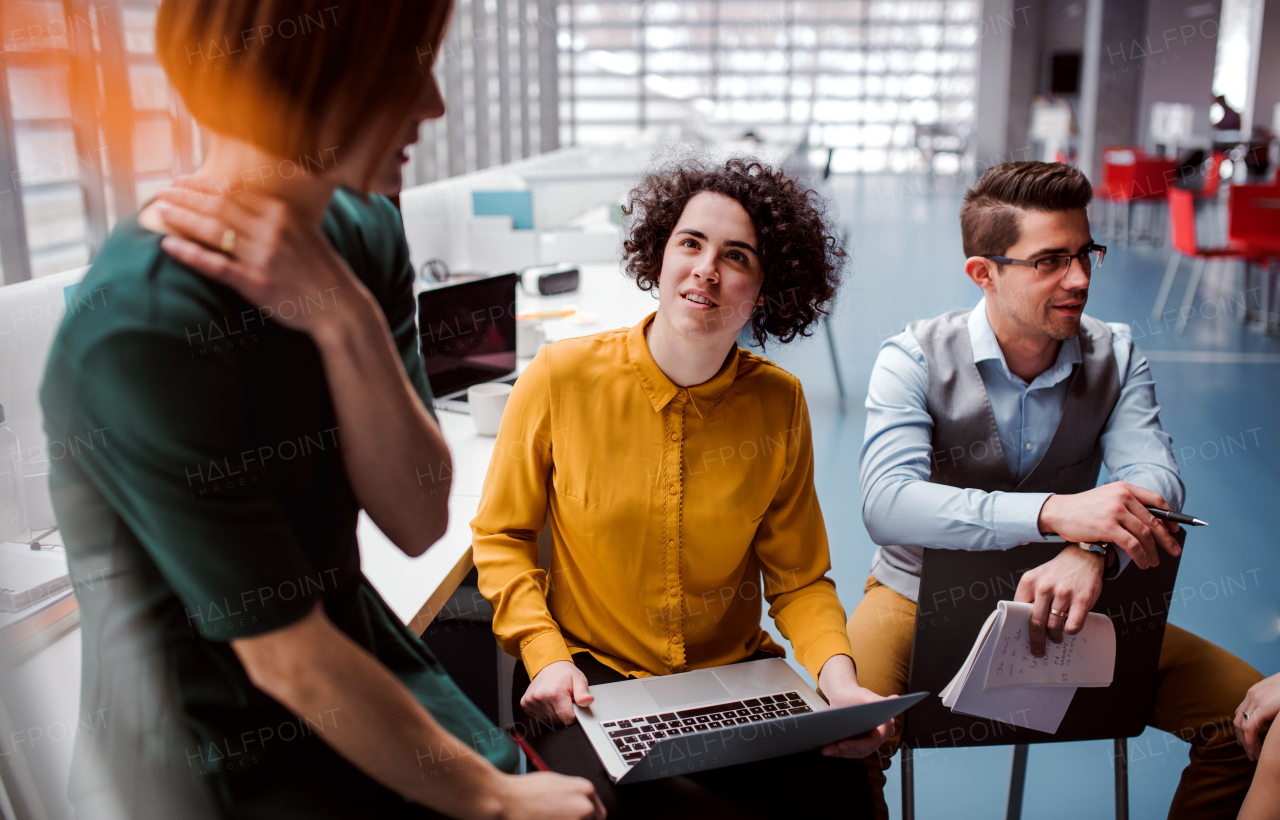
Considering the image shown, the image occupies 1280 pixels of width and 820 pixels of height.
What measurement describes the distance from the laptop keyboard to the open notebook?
34cm

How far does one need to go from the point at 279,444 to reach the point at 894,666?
1313 mm

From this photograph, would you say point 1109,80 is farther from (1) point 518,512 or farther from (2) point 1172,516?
(1) point 518,512

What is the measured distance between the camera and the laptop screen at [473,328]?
1566 mm

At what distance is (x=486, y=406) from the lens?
185 centimetres

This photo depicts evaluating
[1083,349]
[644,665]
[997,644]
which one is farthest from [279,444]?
[1083,349]

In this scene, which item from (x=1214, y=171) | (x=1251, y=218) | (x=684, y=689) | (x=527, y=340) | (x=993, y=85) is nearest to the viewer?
(x=684, y=689)

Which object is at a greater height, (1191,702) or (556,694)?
(556,694)

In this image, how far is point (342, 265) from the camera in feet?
2.23

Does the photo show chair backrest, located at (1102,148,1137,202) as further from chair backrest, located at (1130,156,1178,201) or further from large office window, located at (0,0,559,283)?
large office window, located at (0,0,559,283)

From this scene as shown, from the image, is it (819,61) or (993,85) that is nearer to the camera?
(993,85)

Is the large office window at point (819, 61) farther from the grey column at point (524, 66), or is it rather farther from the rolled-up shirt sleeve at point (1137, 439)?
the rolled-up shirt sleeve at point (1137, 439)

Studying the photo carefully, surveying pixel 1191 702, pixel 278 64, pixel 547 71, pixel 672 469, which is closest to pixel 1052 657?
Answer: pixel 1191 702

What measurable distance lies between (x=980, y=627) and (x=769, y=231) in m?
0.75

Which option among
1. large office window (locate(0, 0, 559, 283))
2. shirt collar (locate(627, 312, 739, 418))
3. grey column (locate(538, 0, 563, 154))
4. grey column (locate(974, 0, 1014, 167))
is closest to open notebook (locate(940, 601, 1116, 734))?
shirt collar (locate(627, 312, 739, 418))
